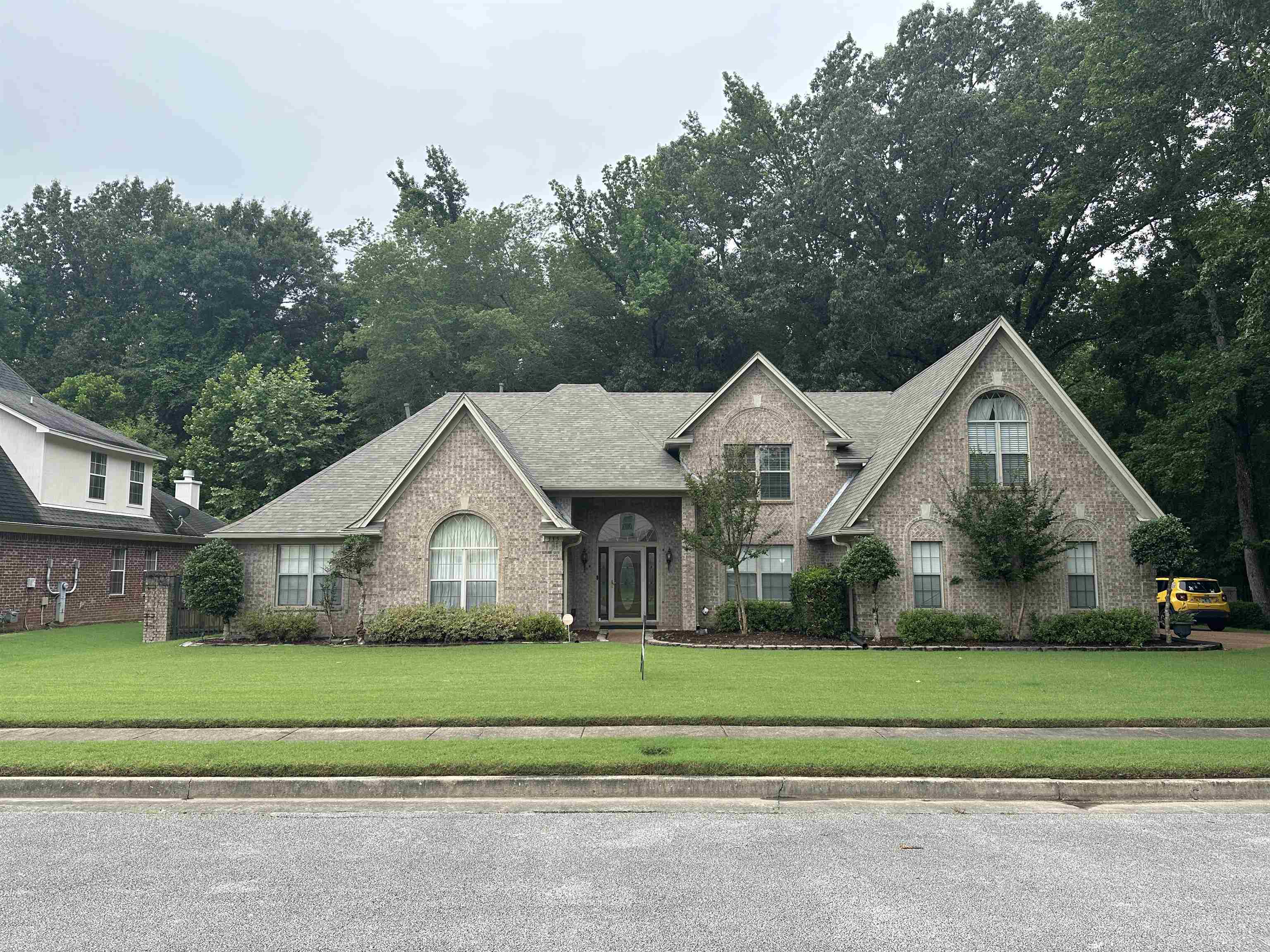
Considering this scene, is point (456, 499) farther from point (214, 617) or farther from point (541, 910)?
point (541, 910)

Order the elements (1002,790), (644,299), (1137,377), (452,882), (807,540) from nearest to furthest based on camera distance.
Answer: (452,882)
(1002,790)
(807,540)
(1137,377)
(644,299)

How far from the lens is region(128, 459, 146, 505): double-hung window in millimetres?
30375

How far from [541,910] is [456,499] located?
1762 centimetres

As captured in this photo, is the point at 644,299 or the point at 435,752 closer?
the point at 435,752

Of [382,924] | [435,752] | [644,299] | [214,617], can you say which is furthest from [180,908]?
[644,299]

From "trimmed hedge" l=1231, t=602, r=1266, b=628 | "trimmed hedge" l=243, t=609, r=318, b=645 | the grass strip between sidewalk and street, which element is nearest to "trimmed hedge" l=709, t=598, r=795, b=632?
"trimmed hedge" l=243, t=609, r=318, b=645

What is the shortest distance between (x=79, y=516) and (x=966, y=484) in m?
27.2

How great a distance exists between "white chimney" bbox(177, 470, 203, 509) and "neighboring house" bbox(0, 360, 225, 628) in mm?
3855

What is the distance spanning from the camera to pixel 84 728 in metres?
10.7

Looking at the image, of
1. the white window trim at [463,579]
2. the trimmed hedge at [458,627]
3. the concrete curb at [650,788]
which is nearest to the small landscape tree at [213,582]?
the trimmed hedge at [458,627]

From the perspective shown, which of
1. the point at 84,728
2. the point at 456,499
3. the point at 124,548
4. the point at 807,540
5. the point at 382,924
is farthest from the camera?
the point at 124,548

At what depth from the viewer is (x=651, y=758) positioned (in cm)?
880

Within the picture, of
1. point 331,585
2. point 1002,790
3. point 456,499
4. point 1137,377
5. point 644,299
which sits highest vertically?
point 644,299

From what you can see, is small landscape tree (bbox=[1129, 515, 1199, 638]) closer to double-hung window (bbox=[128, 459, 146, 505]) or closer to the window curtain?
the window curtain
